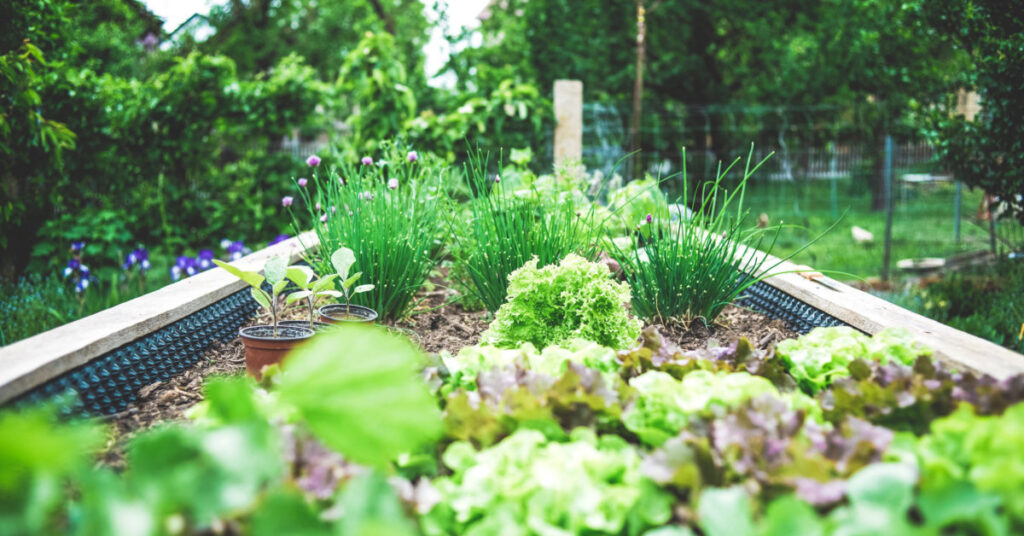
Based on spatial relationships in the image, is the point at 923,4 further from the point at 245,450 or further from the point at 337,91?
the point at 245,450

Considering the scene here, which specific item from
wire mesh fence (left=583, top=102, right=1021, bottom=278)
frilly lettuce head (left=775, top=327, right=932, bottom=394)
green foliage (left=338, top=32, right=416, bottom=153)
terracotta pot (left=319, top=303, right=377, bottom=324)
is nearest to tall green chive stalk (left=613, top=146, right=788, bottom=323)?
frilly lettuce head (left=775, top=327, right=932, bottom=394)

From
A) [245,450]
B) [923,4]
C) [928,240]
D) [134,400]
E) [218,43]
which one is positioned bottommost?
[928,240]

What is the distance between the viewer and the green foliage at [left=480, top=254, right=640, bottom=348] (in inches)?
81.3

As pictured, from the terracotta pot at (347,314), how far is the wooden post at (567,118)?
2.93m

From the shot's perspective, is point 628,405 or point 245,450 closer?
point 245,450

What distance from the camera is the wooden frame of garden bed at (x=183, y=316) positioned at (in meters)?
1.49

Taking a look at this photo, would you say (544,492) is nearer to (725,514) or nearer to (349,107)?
(725,514)

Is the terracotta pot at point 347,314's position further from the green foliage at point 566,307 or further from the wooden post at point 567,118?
the wooden post at point 567,118

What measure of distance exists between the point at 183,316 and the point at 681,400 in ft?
5.38

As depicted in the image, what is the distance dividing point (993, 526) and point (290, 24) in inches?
682

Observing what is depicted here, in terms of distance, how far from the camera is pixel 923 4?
4.34m

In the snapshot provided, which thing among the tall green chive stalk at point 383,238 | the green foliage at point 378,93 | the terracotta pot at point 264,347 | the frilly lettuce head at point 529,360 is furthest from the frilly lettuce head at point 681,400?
the green foliage at point 378,93

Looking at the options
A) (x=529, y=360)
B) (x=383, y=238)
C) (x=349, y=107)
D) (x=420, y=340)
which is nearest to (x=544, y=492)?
(x=529, y=360)

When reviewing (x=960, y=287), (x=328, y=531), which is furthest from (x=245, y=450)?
(x=960, y=287)
